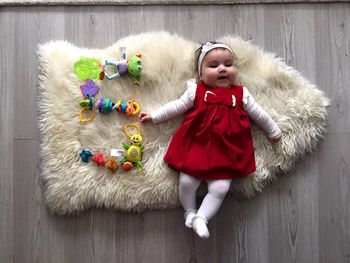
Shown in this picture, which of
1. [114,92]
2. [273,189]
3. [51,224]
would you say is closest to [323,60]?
[273,189]

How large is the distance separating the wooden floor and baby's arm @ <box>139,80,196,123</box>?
0.27 meters

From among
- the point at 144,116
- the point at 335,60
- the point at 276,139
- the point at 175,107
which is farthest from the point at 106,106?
the point at 335,60

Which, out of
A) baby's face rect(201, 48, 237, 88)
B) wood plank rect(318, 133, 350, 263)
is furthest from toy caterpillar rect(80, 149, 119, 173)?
wood plank rect(318, 133, 350, 263)

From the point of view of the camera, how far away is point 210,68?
113 centimetres

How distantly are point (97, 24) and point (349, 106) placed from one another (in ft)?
3.40

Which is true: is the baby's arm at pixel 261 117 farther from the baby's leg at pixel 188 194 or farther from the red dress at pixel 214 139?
the baby's leg at pixel 188 194

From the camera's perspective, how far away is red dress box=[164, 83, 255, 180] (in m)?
1.11

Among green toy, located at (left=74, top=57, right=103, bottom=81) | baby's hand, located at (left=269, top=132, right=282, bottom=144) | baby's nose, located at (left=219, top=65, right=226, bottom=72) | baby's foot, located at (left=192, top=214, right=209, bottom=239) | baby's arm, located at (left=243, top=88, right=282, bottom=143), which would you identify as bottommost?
baby's foot, located at (left=192, top=214, right=209, bottom=239)

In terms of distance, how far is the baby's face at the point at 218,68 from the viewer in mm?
1126

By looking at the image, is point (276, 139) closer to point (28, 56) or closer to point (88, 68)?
point (88, 68)

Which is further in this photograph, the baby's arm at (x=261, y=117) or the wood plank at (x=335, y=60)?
the wood plank at (x=335, y=60)

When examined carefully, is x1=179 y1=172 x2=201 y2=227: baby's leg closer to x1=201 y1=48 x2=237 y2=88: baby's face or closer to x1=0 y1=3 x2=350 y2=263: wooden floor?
x1=0 y1=3 x2=350 y2=263: wooden floor

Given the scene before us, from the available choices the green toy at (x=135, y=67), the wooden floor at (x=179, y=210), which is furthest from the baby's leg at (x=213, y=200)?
the green toy at (x=135, y=67)

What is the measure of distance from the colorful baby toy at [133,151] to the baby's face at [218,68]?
31 centimetres
